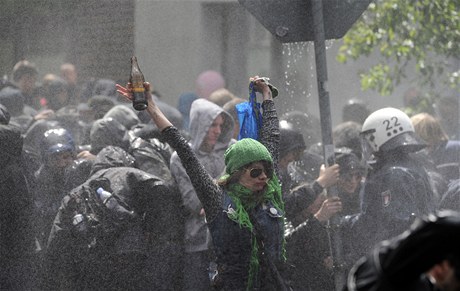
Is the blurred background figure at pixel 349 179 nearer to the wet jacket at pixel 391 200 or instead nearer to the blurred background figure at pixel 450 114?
the wet jacket at pixel 391 200

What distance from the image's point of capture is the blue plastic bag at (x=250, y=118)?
236 inches

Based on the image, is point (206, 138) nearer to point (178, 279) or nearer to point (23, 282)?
point (178, 279)

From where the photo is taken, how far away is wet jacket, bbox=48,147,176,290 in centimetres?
673

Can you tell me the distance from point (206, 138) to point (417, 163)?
1375 millimetres

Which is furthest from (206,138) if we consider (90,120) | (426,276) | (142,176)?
(426,276)

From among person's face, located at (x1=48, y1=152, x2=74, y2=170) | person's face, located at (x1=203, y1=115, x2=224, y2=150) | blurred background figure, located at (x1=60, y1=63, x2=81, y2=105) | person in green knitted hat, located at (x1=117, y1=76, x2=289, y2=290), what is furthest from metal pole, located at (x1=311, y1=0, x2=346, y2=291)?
blurred background figure, located at (x1=60, y1=63, x2=81, y2=105)

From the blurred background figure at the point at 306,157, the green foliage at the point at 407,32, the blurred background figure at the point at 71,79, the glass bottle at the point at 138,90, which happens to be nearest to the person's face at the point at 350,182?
the blurred background figure at the point at 306,157

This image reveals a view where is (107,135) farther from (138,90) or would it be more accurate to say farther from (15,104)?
(138,90)

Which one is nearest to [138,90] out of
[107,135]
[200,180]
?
[200,180]

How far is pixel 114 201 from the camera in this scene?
6.69 meters

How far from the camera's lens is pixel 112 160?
7.25 m

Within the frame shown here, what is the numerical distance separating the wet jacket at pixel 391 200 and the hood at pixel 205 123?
1.06 metres

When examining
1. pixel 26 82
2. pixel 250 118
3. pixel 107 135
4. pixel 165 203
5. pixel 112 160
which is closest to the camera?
pixel 250 118

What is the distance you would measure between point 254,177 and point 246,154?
0.12 metres
